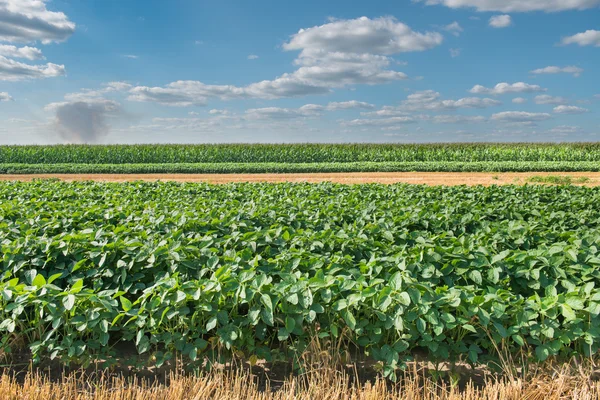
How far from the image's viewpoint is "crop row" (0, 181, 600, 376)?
3.51 m

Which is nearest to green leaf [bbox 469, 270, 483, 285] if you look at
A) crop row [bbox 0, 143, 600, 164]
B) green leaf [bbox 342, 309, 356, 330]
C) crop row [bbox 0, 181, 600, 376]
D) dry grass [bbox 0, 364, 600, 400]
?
crop row [bbox 0, 181, 600, 376]

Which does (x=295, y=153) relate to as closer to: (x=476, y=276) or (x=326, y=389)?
(x=476, y=276)

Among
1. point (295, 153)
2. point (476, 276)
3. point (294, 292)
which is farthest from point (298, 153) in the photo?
A: point (294, 292)

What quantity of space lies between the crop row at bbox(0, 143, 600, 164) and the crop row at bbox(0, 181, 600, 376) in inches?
1291

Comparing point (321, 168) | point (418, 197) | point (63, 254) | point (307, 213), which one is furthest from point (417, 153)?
point (63, 254)

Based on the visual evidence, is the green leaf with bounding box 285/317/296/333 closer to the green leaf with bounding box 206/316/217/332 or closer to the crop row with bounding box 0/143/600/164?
the green leaf with bounding box 206/316/217/332

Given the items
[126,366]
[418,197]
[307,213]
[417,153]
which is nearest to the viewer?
[126,366]

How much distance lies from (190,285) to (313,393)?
1.25m

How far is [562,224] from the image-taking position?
21.8 feet

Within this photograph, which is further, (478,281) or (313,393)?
(478,281)

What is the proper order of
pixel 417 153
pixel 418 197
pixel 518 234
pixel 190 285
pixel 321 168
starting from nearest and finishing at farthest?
pixel 190 285 < pixel 518 234 < pixel 418 197 < pixel 321 168 < pixel 417 153

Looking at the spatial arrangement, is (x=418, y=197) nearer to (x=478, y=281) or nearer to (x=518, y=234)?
(x=518, y=234)

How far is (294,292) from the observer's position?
3518 mm

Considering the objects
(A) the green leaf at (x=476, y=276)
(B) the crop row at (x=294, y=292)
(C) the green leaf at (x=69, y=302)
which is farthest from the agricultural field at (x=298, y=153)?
(C) the green leaf at (x=69, y=302)
